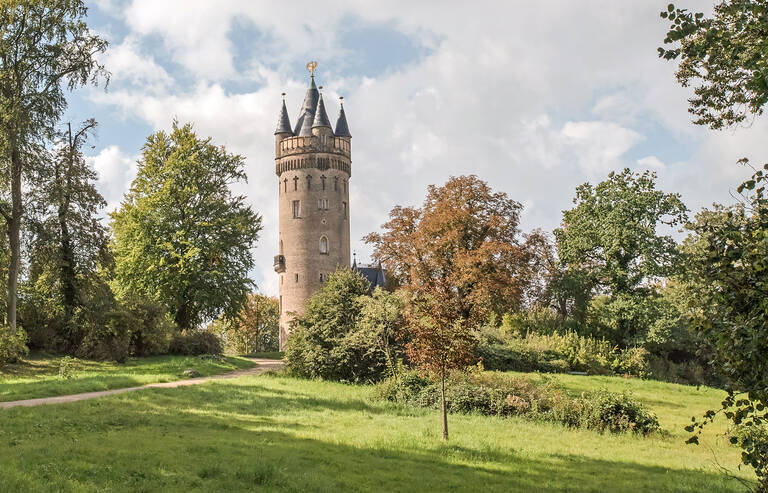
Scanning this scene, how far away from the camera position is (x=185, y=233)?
39969 millimetres

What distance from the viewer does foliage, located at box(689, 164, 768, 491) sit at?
582 cm

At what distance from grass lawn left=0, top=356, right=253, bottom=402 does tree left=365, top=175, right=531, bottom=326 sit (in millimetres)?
10057

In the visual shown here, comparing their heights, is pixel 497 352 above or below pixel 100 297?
below

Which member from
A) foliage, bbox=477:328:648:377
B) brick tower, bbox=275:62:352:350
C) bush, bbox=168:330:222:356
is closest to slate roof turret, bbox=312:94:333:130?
brick tower, bbox=275:62:352:350

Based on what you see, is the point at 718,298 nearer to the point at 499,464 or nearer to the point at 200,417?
the point at 499,464

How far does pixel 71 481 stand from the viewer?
970 centimetres

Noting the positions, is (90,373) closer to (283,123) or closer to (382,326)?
(382,326)

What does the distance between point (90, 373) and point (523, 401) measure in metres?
16.0

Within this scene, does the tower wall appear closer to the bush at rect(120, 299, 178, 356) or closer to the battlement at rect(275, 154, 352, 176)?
the battlement at rect(275, 154, 352, 176)

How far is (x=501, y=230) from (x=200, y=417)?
72.1ft

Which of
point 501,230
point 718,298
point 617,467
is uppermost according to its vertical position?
point 501,230

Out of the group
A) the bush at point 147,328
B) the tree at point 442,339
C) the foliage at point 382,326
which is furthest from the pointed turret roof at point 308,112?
the tree at point 442,339

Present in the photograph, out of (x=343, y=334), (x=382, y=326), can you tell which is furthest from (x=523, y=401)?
(x=343, y=334)

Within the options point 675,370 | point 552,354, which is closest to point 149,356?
point 552,354
